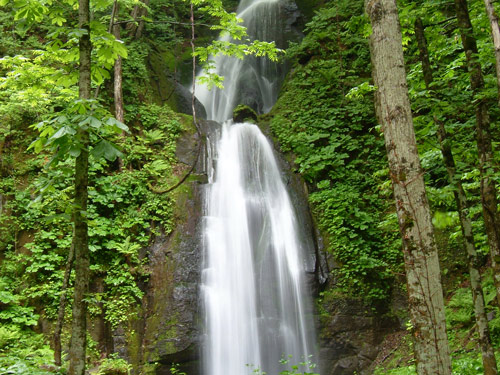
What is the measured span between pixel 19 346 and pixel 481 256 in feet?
30.8

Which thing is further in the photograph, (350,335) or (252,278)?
(252,278)

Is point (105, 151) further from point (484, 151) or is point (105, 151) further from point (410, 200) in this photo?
point (484, 151)

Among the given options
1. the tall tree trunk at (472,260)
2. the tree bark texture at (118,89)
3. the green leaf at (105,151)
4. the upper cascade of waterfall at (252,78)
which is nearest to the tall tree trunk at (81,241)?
the green leaf at (105,151)

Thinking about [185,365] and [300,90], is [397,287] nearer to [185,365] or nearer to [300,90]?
[185,365]

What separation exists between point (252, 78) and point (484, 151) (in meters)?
14.3

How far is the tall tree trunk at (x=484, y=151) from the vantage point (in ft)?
13.5

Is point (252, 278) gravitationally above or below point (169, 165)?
below

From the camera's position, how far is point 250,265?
923 cm

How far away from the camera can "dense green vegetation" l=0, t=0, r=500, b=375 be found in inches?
177

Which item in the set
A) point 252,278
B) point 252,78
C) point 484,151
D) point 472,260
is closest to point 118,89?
point 252,278

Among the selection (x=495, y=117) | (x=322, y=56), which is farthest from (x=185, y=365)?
(x=322, y=56)

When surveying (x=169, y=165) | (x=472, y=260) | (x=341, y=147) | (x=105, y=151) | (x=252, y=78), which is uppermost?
(x=252, y=78)

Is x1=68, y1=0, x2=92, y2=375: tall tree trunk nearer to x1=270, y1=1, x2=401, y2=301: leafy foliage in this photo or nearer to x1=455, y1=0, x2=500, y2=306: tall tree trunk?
x1=455, y1=0, x2=500, y2=306: tall tree trunk

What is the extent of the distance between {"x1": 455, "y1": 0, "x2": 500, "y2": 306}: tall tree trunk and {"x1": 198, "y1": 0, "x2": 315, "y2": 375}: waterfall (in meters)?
5.22
